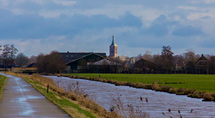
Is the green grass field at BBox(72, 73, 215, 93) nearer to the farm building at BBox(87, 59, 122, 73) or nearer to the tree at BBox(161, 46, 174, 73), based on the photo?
the farm building at BBox(87, 59, 122, 73)

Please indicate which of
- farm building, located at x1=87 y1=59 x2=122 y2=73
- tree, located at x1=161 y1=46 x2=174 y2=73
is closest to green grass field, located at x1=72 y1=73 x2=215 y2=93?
farm building, located at x1=87 y1=59 x2=122 y2=73

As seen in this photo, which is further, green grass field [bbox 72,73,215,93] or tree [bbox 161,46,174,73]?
tree [bbox 161,46,174,73]

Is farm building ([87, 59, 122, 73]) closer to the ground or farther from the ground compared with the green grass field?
farther from the ground

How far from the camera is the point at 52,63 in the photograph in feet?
416

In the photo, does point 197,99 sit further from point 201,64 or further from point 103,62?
point 201,64

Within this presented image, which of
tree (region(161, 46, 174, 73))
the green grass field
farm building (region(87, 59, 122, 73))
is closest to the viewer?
the green grass field

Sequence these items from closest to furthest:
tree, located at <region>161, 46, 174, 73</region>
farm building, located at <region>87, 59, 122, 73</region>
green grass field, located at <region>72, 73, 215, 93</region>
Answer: green grass field, located at <region>72, 73, 215, 93</region>, farm building, located at <region>87, 59, 122, 73</region>, tree, located at <region>161, 46, 174, 73</region>

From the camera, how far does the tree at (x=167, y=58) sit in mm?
142875

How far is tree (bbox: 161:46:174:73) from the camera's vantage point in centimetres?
14288

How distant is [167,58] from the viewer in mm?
160125

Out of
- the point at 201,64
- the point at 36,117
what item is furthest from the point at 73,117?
the point at 201,64

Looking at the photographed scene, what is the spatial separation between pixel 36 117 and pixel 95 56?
12536 centimetres

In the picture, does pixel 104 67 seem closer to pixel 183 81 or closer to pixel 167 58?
pixel 167 58

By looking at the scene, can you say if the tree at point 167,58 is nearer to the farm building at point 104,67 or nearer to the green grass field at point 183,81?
the farm building at point 104,67
